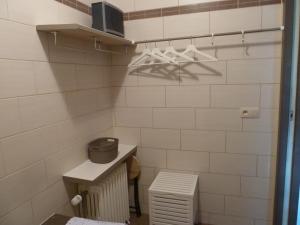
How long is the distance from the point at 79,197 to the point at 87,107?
0.66 metres

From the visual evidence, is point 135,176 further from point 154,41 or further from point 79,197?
point 154,41

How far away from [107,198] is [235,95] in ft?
4.11

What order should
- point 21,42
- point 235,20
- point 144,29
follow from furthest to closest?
point 144,29 → point 235,20 → point 21,42

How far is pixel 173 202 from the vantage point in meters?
1.85

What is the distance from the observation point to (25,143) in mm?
1329

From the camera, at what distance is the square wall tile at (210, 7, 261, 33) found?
1756mm

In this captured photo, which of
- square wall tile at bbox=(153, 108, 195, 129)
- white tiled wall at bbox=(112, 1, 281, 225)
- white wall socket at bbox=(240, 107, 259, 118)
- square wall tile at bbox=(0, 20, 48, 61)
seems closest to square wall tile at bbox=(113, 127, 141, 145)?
white tiled wall at bbox=(112, 1, 281, 225)

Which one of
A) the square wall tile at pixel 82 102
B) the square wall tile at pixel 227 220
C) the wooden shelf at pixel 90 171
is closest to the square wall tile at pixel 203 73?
the square wall tile at pixel 82 102

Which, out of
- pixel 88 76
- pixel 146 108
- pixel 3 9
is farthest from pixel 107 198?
Answer: pixel 3 9

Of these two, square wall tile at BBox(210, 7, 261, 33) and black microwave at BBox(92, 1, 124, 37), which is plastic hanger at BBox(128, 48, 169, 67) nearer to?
black microwave at BBox(92, 1, 124, 37)

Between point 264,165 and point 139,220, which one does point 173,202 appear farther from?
point 264,165

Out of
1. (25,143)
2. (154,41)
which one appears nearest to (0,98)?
(25,143)

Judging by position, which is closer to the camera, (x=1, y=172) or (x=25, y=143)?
(x=1, y=172)

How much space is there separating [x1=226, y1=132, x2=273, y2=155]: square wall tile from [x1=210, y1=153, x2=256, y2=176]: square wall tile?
53 mm
